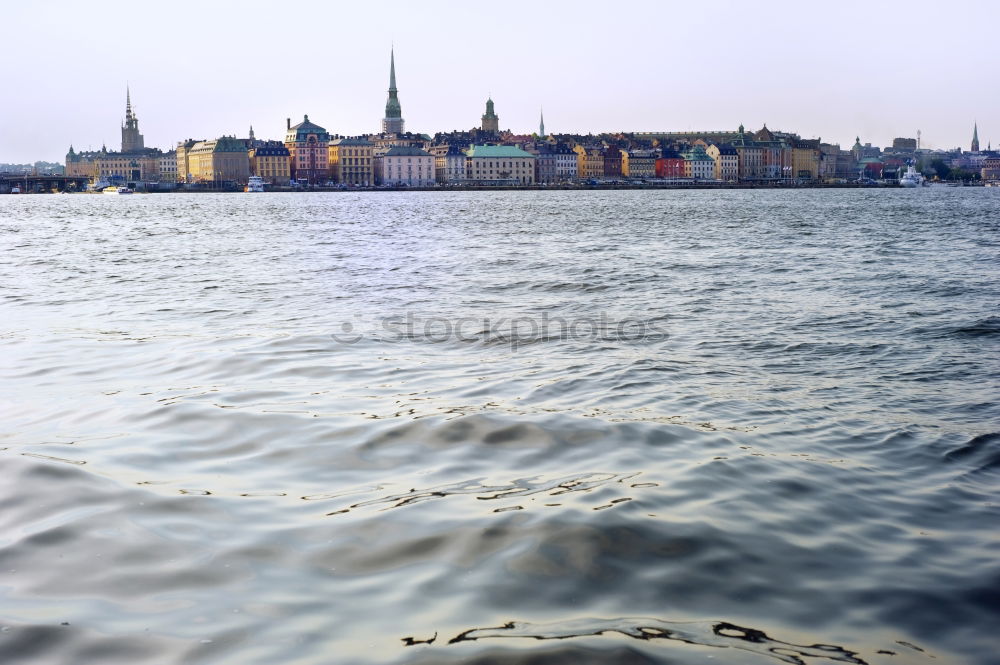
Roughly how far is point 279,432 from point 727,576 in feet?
10.3

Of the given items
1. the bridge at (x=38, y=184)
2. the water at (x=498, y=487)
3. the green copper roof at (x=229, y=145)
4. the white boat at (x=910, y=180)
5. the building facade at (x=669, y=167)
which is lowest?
the water at (x=498, y=487)

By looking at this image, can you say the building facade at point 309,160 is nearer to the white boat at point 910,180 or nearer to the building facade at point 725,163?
the building facade at point 725,163

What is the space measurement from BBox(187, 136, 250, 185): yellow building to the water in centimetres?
15763

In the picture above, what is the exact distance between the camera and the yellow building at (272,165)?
166000mm

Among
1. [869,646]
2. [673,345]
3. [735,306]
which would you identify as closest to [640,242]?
[735,306]

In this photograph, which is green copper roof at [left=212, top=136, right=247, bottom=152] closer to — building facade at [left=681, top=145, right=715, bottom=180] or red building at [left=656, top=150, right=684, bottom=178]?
red building at [left=656, top=150, right=684, bottom=178]

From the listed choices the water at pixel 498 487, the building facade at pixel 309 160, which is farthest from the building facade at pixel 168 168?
the water at pixel 498 487

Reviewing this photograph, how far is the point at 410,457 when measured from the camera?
561 centimetres

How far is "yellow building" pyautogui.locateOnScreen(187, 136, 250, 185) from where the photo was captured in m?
162

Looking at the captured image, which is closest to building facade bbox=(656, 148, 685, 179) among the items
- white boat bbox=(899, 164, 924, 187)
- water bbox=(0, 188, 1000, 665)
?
white boat bbox=(899, 164, 924, 187)

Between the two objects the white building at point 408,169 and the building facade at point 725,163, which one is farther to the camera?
the building facade at point 725,163

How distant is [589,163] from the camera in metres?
177

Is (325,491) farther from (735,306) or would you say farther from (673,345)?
(735,306)

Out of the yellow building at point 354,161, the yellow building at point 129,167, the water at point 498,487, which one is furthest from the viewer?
the yellow building at point 129,167
